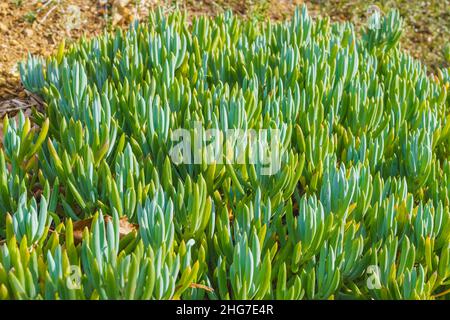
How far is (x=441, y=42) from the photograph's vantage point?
4980 mm

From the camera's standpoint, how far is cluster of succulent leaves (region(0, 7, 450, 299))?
1.73 meters

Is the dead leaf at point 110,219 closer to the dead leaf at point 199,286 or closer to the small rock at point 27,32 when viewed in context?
the dead leaf at point 199,286

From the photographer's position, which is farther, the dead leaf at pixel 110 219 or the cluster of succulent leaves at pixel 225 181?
the dead leaf at pixel 110 219

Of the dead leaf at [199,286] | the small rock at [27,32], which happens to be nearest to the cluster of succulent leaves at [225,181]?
the dead leaf at [199,286]

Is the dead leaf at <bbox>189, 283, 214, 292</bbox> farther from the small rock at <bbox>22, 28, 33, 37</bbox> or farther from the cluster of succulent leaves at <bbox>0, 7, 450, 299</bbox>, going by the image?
the small rock at <bbox>22, 28, 33, 37</bbox>

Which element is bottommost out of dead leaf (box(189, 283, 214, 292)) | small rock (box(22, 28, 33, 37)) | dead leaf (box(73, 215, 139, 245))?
dead leaf (box(189, 283, 214, 292))

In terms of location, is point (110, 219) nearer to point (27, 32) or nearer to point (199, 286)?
point (199, 286)

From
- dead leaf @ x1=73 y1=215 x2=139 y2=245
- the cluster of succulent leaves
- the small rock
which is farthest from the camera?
the small rock

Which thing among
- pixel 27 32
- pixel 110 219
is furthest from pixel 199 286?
pixel 27 32

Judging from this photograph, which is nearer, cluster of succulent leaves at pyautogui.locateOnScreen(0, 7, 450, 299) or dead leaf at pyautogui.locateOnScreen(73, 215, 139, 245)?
cluster of succulent leaves at pyautogui.locateOnScreen(0, 7, 450, 299)

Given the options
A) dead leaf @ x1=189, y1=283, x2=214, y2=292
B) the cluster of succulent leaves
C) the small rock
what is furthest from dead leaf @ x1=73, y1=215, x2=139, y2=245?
the small rock

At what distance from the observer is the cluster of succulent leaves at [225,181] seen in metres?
1.73
